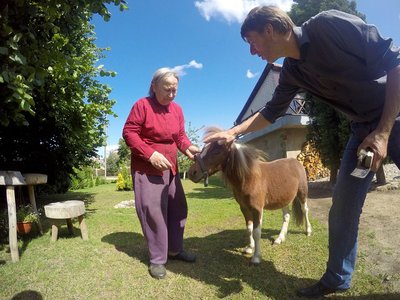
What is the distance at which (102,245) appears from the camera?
17.6 ft

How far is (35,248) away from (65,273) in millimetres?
1587

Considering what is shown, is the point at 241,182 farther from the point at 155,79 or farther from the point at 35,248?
the point at 35,248

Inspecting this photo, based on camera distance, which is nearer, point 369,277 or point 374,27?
point 374,27

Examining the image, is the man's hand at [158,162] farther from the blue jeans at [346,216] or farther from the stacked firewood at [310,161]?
the stacked firewood at [310,161]

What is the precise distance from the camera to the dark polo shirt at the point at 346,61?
2189 millimetres

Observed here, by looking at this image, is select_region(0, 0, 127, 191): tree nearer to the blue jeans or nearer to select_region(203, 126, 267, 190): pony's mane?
select_region(203, 126, 267, 190): pony's mane

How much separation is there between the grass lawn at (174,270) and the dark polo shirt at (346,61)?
6.39ft

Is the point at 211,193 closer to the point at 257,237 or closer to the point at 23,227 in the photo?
the point at 23,227

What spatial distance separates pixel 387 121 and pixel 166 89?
2.51 meters

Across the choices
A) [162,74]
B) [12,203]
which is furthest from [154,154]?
[12,203]

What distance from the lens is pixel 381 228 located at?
18.4 ft

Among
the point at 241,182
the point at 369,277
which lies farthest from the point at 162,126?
the point at 369,277

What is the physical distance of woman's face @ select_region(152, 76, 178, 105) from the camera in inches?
151

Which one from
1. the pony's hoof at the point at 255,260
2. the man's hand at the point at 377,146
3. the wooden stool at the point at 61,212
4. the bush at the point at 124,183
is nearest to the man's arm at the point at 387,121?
the man's hand at the point at 377,146
